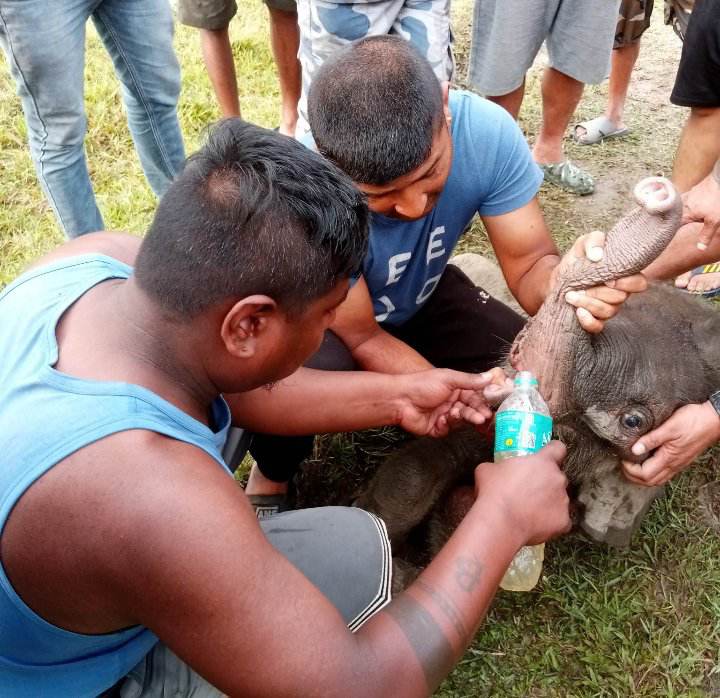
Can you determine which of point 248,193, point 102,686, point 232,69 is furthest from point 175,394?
point 232,69

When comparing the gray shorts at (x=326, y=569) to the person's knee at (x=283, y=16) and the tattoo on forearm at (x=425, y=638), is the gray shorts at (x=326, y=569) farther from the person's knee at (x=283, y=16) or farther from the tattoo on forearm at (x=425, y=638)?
the person's knee at (x=283, y=16)

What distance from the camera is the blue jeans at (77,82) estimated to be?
138 inches

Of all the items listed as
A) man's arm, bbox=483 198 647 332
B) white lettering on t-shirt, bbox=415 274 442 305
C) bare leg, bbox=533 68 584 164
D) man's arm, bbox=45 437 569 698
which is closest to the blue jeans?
white lettering on t-shirt, bbox=415 274 442 305

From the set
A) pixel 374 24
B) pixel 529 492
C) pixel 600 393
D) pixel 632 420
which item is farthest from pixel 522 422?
pixel 374 24

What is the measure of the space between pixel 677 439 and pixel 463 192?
124 cm

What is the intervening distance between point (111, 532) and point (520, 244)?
2152 mm

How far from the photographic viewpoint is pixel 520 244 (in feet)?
10.2

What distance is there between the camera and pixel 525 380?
240 cm

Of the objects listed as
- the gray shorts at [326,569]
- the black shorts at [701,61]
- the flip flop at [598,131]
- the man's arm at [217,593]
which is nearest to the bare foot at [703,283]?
the black shorts at [701,61]

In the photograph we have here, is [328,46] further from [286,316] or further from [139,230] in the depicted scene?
[286,316]

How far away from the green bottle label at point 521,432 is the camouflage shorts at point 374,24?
2091 millimetres

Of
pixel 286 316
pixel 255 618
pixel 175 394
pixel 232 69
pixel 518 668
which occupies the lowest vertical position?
pixel 518 668

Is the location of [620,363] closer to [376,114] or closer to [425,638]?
[376,114]

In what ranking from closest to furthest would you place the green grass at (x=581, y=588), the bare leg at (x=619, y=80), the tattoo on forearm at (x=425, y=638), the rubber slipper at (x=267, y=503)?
the tattoo on forearm at (x=425, y=638) < the green grass at (x=581, y=588) < the rubber slipper at (x=267, y=503) < the bare leg at (x=619, y=80)
